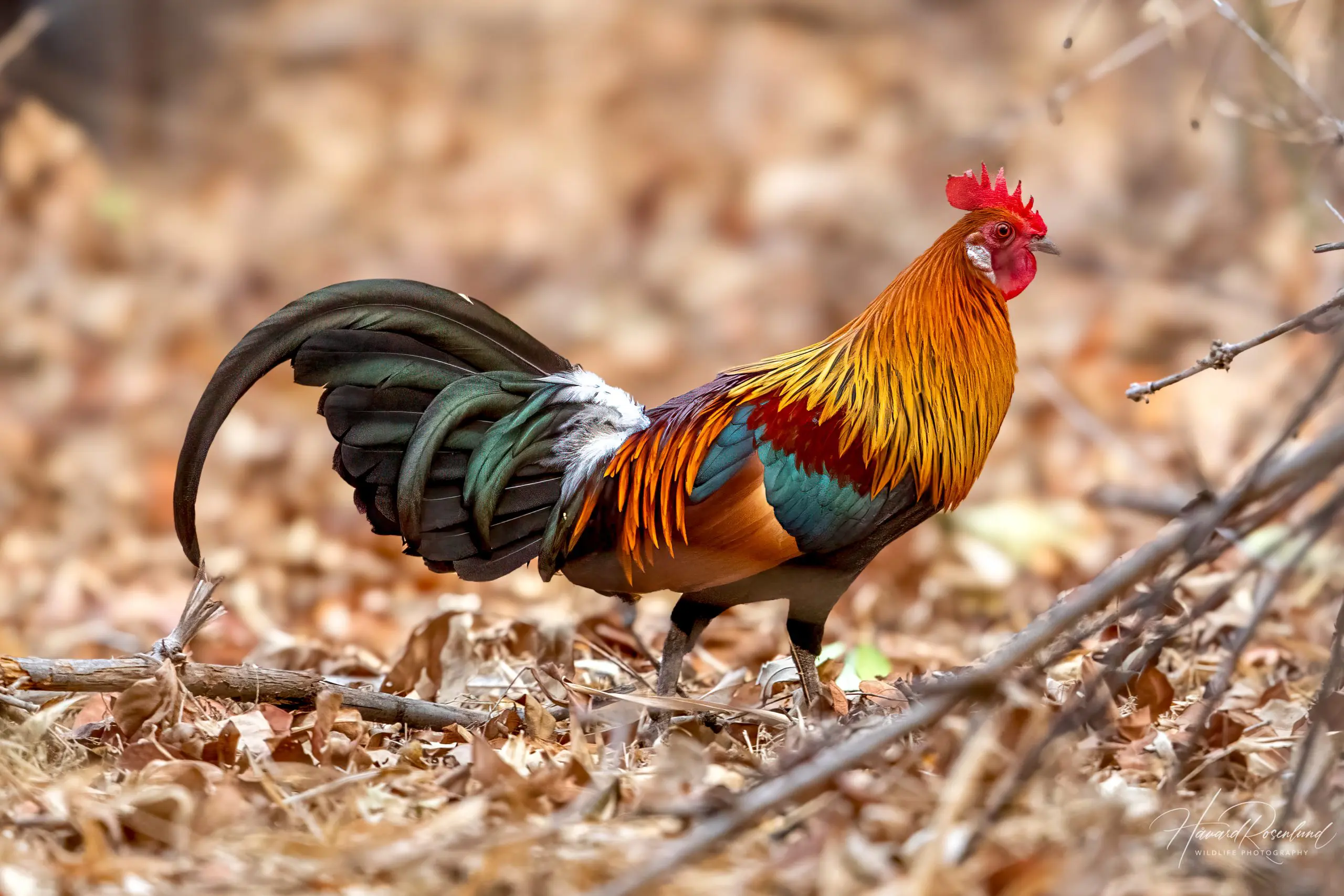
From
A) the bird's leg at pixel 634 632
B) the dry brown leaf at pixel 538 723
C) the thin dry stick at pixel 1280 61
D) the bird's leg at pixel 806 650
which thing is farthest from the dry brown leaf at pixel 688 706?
the thin dry stick at pixel 1280 61

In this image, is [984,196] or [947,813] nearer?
[947,813]

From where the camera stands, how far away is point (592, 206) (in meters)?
8.08

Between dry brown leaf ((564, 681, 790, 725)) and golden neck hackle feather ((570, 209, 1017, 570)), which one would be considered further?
golden neck hackle feather ((570, 209, 1017, 570))

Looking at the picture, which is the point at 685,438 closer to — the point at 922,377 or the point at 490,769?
the point at 922,377

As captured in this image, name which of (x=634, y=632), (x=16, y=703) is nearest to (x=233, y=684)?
(x=16, y=703)

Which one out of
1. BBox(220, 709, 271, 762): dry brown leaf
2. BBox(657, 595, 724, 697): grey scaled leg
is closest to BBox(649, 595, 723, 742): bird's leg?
BBox(657, 595, 724, 697): grey scaled leg

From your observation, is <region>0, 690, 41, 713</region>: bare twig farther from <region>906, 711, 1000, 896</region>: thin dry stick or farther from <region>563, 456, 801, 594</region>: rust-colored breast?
<region>906, 711, 1000, 896</region>: thin dry stick

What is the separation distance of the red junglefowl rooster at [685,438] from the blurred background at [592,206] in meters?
3.20

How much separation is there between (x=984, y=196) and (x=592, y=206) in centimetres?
502

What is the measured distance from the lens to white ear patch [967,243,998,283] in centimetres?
326

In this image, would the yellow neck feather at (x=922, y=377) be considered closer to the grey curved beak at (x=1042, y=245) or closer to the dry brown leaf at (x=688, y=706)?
the grey curved beak at (x=1042, y=245)

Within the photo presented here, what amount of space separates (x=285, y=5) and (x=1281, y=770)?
8.21m

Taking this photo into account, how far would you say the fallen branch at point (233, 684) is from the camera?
257 cm

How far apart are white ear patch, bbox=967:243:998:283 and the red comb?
14cm
